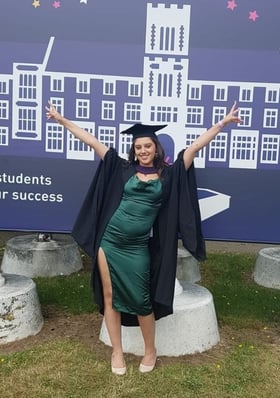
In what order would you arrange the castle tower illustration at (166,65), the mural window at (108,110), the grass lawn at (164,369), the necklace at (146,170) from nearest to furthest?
1. the grass lawn at (164,369)
2. the necklace at (146,170)
3. the castle tower illustration at (166,65)
4. the mural window at (108,110)

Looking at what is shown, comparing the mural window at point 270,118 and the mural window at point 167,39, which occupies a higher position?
the mural window at point 167,39

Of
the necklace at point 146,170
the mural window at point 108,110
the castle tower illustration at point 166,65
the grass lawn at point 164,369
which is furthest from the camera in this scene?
the mural window at point 108,110

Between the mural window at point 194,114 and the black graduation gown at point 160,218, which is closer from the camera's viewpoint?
the black graduation gown at point 160,218

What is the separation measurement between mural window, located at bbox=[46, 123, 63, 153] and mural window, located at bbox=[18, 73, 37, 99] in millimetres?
276

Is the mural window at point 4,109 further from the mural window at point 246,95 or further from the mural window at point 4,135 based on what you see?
the mural window at point 246,95

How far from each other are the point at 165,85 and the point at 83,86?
629 mm

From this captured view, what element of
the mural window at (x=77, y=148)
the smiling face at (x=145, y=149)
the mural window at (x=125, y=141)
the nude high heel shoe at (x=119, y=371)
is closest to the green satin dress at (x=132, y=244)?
the smiling face at (x=145, y=149)

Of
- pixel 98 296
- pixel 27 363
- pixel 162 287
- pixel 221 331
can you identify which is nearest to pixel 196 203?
pixel 162 287

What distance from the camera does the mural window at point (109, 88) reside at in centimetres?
428

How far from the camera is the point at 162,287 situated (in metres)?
3.84

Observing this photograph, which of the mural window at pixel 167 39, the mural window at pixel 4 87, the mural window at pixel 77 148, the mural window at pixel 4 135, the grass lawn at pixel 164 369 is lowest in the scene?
the grass lawn at pixel 164 369

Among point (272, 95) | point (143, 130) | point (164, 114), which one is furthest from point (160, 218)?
point (272, 95)

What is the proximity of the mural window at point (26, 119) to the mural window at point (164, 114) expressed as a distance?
92 cm

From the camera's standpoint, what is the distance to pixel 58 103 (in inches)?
171
